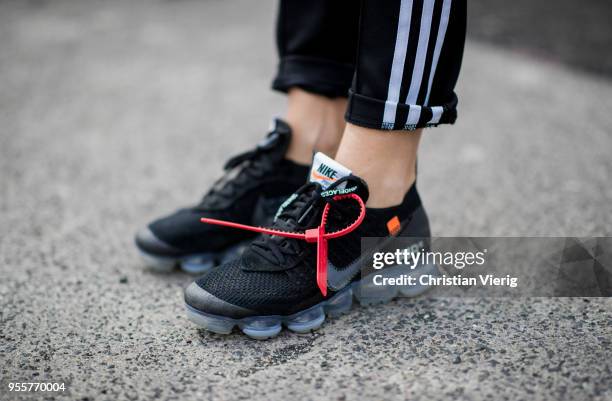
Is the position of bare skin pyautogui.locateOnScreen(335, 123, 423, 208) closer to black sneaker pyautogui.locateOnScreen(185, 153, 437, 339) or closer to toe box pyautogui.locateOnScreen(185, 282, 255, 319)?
black sneaker pyautogui.locateOnScreen(185, 153, 437, 339)

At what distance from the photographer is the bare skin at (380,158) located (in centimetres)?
108

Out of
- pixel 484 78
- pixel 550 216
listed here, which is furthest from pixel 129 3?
pixel 550 216

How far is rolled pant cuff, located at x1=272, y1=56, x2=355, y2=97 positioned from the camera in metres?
1.30

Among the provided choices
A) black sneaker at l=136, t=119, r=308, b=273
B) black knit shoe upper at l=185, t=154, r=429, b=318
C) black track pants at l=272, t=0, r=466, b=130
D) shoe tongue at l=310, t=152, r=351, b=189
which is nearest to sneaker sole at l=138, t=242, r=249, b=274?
black sneaker at l=136, t=119, r=308, b=273

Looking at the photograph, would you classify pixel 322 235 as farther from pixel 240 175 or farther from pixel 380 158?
pixel 240 175

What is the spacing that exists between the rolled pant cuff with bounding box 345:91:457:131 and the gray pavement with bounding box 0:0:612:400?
16.2 inches

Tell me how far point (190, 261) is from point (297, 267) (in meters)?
0.36

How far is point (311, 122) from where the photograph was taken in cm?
132

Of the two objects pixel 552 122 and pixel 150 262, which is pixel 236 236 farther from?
pixel 552 122

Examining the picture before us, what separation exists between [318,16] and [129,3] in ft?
9.86

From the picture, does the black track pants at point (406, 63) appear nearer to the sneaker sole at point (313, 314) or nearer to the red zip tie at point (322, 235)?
the red zip tie at point (322, 235)

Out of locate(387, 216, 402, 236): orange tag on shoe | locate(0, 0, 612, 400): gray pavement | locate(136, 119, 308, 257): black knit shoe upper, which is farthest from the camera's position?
locate(136, 119, 308, 257): black knit shoe upper

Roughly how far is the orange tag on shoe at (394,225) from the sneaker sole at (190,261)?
0.41 m

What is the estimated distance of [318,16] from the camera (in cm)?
129
